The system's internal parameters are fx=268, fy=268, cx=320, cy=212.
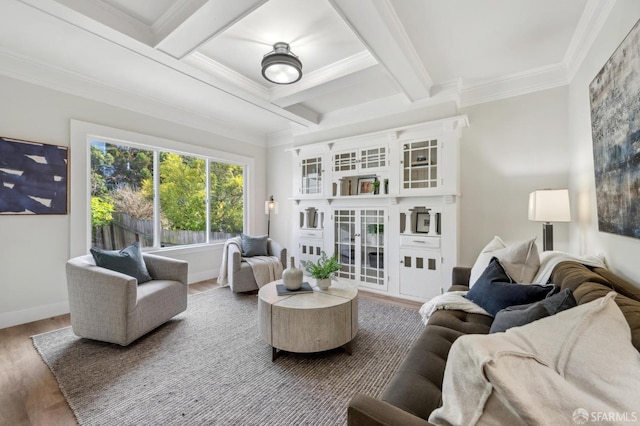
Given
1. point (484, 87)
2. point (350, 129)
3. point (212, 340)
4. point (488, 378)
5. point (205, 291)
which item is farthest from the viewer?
point (350, 129)

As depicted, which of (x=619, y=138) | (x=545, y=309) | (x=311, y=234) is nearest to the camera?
(x=545, y=309)

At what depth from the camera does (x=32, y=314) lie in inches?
112

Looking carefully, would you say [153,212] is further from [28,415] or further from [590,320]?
[590,320]

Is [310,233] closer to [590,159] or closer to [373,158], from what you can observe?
[373,158]

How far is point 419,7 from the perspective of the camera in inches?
81.4

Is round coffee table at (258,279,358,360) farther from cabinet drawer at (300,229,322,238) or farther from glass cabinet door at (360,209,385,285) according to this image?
cabinet drawer at (300,229,322,238)

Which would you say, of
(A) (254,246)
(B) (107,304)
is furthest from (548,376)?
(A) (254,246)

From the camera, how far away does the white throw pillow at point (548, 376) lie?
62 centimetres

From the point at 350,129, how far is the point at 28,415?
420 centimetres

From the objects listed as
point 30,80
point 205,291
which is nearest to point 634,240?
point 205,291

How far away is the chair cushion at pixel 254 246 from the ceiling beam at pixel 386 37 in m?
2.90

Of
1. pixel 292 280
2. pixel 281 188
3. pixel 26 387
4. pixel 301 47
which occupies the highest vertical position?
pixel 301 47

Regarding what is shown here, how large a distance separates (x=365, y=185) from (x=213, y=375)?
3.01 m

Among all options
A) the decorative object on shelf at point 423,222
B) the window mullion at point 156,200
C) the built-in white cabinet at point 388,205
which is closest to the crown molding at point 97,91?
the window mullion at point 156,200
